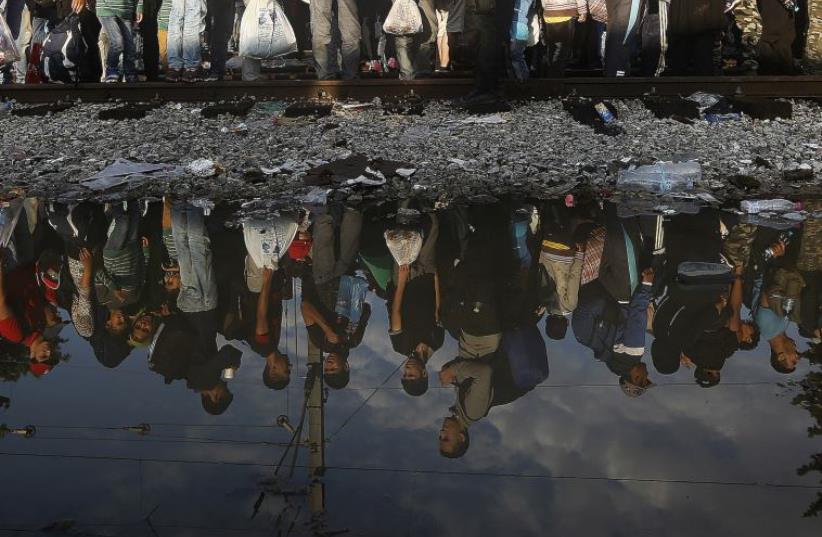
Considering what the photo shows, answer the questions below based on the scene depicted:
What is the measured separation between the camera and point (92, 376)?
4.64 metres

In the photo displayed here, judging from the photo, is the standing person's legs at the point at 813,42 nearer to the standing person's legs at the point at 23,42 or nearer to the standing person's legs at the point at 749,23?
the standing person's legs at the point at 749,23

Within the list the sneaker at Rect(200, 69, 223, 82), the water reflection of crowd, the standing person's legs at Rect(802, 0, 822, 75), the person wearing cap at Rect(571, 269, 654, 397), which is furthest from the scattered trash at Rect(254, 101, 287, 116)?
the person wearing cap at Rect(571, 269, 654, 397)

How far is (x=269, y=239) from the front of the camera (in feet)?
23.6

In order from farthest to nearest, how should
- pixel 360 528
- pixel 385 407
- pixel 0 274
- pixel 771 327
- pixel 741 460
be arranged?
pixel 0 274, pixel 771 327, pixel 385 407, pixel 741 460, pixel 360 528

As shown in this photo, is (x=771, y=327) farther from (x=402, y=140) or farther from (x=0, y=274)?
(x=402, y=140)

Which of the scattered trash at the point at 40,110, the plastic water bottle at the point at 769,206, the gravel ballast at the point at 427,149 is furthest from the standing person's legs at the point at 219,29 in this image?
the plastic water bottle at the point at 769,206

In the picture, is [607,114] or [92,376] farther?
[607,114]

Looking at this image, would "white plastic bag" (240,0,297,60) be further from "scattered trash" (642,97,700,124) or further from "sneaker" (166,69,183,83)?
"scattered trash" (642,97,700,124)

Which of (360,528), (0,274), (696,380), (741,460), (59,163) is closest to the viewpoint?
(360,528)

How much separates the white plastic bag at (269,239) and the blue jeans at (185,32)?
18.2ft

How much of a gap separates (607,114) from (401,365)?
6487 mm

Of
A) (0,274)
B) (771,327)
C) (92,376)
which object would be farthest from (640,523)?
→ (0,274)

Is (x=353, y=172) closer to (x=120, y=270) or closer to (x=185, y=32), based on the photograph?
(x=120, y=270)

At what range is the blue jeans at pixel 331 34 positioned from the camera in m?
12.0
